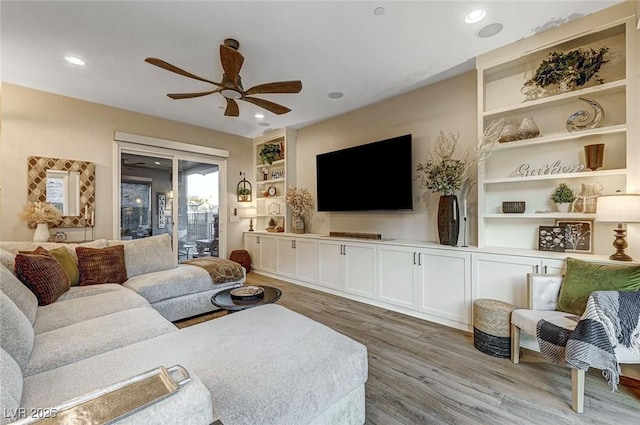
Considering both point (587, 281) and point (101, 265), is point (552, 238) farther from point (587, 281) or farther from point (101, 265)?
point (101, 265)

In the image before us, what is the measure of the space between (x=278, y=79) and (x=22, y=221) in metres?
3.77

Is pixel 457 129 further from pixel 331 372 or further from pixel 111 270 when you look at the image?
pixel 111 270

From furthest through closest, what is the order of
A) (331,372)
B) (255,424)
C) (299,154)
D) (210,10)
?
(299,154)
(210,10)
(331,372)
(255,424)

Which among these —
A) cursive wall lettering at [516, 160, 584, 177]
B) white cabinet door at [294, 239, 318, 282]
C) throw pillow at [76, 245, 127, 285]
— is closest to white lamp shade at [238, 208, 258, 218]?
white cabinet door at [294, 239, 318, 282]

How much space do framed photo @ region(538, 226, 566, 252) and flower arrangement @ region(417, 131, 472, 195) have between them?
892 mm

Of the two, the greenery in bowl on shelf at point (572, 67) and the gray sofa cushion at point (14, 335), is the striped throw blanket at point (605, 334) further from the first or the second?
the gray sofa cushion at point (14, 335)

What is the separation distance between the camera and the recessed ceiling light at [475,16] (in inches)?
86.3

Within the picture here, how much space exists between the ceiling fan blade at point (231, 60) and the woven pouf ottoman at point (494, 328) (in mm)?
2988

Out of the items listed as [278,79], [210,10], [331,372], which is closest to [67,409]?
[331,372]

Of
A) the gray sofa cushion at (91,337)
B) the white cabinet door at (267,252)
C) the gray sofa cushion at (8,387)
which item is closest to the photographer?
the gray sofa cushion at (8,387)

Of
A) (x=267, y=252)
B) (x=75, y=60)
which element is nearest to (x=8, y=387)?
(x=75, y=60)

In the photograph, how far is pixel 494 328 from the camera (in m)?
2.27

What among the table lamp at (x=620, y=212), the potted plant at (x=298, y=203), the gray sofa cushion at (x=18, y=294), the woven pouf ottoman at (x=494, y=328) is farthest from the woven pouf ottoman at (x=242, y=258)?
the table lamp at (x=620, y=212)

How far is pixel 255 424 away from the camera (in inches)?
40.3
